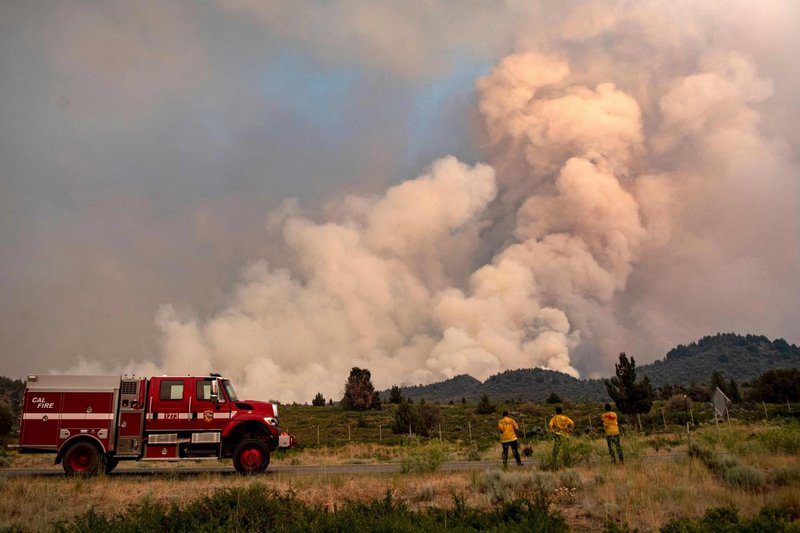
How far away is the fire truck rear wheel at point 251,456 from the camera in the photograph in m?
18.3

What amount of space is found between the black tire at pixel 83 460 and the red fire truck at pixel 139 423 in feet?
0.10

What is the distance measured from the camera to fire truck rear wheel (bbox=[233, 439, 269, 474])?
18.3m

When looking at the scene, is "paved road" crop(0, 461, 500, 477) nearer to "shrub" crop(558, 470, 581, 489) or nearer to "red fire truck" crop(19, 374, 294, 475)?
"red fire truck" crop(19, 374, 294, 475)

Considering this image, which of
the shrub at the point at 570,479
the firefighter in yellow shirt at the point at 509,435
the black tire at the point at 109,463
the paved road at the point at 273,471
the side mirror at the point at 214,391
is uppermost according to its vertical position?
the side mirror at the point at 214,391

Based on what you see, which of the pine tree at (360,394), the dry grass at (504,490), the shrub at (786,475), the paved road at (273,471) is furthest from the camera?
the pine tree at (360,394)

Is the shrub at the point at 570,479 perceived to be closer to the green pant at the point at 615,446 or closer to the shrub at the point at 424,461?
the green pant at the point at 615,446

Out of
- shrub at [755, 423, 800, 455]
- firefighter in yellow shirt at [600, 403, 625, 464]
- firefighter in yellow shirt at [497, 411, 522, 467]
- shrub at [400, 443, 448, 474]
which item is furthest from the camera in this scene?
firefighter in yellow shirt at [497, 411, 522, 467]

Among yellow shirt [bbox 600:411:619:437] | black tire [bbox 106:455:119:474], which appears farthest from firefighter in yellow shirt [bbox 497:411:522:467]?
black tire [bbox 106:455:119:474]

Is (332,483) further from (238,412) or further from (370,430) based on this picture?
(370,430)

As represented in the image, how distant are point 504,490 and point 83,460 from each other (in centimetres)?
1469

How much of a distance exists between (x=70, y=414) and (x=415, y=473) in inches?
481

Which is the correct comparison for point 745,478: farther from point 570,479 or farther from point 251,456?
point 251,456

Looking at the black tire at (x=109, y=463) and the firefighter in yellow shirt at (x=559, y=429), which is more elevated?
the firefighter in yellow shirt at (x=559, y=429)

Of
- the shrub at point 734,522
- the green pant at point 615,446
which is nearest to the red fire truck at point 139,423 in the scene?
the green pant at point 615,446
